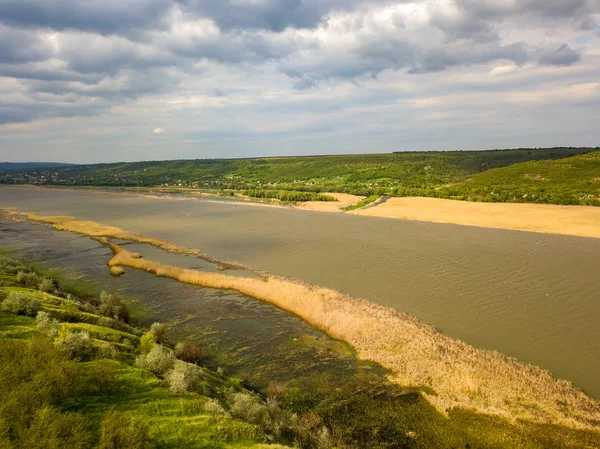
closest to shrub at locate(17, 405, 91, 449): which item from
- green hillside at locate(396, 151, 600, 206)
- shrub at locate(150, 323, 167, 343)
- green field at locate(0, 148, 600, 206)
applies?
shrub at locate(150, 323, 167, 343)

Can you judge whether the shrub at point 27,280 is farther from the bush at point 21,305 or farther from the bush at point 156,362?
the bush at point 156,362

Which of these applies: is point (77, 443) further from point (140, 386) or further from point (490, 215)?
point (490, 215)

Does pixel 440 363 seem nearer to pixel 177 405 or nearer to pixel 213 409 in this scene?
pixel 213 409

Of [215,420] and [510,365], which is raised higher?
[215,420]

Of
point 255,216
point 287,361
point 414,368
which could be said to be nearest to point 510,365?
point 414,368

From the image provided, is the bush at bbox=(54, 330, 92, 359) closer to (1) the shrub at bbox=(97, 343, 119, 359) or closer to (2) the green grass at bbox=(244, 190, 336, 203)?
(1) the shrub at bbox=(97, 343, 119, 359)

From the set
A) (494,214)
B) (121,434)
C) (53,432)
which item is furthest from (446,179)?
(53,432)
